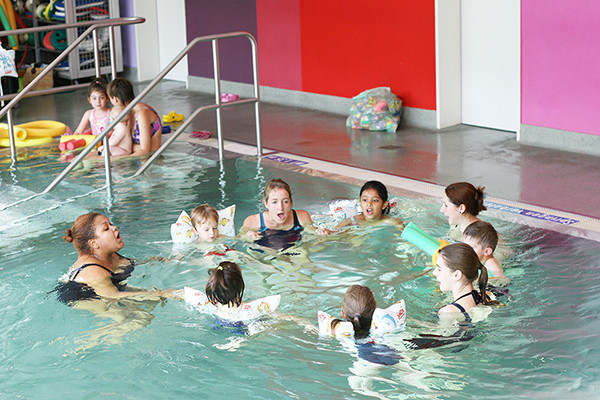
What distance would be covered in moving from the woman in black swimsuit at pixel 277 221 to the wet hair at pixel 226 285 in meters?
1.37

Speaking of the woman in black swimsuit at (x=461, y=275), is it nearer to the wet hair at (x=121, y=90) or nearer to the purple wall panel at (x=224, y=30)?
the wet hair at (x=121, y=90)

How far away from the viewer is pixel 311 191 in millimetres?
7008

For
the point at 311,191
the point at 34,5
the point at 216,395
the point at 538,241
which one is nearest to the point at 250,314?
the point at 216,395

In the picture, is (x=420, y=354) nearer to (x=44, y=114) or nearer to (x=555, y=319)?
(x=555, y=319)

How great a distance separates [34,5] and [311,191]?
8044 millimetres

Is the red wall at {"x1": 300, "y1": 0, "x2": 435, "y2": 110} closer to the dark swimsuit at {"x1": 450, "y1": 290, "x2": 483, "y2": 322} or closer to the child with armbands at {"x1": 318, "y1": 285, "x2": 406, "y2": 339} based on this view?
the dark swimsuit at {"x1": 450, "y1": 290, "x2": 483, "y2": 322}

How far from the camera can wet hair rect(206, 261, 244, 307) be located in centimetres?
423

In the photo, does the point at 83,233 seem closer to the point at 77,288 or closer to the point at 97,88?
the point at 77,288

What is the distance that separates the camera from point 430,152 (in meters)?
8.22

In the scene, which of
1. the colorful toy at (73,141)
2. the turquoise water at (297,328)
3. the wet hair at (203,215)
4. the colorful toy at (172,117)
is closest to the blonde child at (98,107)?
the colorful toy at (73,141)

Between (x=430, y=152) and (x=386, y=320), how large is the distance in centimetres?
449

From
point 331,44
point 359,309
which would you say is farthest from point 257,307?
point 331,44

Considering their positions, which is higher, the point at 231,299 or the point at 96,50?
the point at 96,50

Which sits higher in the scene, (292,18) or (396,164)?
(292,18)
